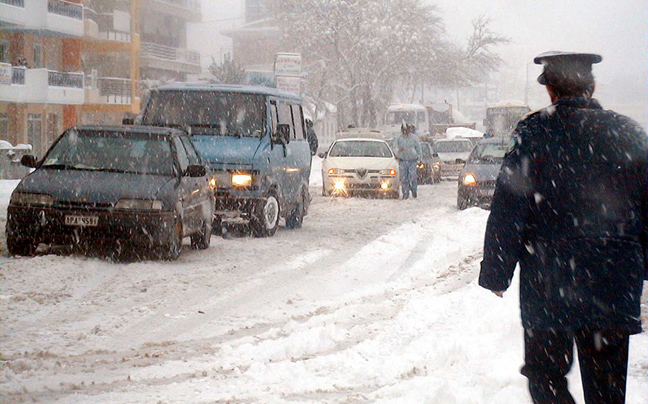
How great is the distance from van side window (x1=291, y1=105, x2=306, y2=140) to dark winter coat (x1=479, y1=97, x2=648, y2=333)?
1295 cm

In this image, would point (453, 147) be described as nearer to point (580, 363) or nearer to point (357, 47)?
point (357, 47)

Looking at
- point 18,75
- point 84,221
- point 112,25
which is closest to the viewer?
point 84,221

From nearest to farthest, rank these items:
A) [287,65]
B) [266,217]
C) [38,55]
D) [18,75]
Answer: [266,217]
[287,65]
[18,75]
[38,55]

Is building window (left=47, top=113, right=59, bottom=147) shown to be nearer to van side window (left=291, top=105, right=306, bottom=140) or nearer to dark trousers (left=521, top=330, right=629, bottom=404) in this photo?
van side window (left=291, top=105, right=306, bottom=140)

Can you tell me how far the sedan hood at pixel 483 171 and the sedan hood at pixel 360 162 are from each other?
3.93 meters

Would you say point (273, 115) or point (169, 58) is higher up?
point (169, 58)

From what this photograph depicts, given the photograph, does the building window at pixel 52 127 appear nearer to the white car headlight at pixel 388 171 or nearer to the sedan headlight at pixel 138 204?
the white car headlight at pixel 388 171

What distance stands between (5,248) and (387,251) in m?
4.99

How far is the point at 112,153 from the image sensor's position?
1173 cm

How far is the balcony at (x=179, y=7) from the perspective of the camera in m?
65.5

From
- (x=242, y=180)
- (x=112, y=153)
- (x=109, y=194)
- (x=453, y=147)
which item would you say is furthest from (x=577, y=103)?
(x=453, y=147)

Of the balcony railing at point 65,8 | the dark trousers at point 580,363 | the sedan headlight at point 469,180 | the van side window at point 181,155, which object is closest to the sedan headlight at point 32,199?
the van side window at point 181,155

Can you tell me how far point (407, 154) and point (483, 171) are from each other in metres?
3.60

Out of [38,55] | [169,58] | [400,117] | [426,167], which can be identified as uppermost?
[169,58]
